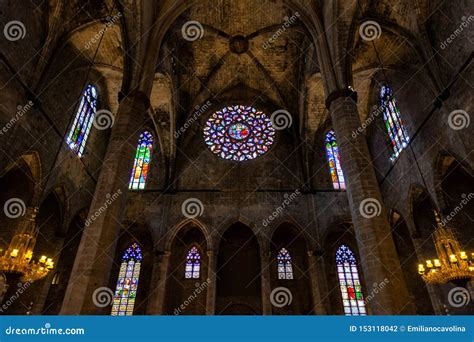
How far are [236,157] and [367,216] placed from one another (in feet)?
36.2

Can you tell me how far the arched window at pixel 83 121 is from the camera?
15.0 metres

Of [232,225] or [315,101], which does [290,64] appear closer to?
[315,101]

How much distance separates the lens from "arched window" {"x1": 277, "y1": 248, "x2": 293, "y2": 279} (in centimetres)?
1658

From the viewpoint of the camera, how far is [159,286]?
14.8 m

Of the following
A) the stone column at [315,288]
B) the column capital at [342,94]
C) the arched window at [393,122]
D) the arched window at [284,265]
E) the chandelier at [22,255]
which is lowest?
the chandelier at [22,255]

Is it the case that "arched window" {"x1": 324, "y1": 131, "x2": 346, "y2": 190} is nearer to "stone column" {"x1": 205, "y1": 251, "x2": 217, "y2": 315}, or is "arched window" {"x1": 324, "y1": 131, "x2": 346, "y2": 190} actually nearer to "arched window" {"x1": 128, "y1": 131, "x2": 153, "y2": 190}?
"stone column" {"x1": 205, "y1": 251, "x2": 217, "y2": 315}

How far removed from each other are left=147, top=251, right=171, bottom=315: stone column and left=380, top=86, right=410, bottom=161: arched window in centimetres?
1146

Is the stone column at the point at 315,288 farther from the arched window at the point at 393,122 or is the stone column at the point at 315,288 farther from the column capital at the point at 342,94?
the column capital at the point at 342,94

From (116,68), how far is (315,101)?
33.5 feet

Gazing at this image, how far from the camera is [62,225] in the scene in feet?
46.5

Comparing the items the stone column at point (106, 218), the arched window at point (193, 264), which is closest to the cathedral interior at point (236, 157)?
the stone column at point (106, 218)

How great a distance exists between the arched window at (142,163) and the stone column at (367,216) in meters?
11.3

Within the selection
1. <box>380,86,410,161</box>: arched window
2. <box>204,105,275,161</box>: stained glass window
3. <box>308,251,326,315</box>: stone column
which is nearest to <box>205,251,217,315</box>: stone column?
<box>308,251,326,315</box>: stone column

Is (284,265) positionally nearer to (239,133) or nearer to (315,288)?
(315,288)
